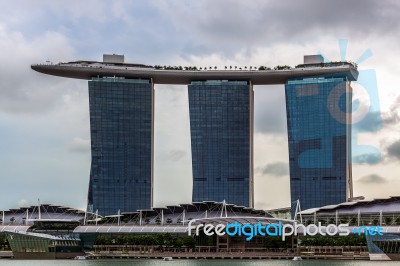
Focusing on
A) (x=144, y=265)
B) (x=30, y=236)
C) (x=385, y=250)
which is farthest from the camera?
(x=30, y=236)

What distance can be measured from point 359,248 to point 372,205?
26.1 metres

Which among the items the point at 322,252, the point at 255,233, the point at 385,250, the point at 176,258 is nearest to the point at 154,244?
the point at 176,258

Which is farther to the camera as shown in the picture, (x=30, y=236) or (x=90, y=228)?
(x=90, y=228)

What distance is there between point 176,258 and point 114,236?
883 inches

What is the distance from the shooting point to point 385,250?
16088 centimetres

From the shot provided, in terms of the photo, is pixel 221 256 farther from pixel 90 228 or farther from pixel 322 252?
pixel 90 228

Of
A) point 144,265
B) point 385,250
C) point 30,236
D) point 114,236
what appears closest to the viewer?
point 144,265

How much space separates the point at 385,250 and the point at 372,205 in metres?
39.1

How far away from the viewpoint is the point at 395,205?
196625mm

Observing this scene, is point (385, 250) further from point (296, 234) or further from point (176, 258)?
point (176, 258)

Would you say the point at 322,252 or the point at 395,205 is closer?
the point at 322,252

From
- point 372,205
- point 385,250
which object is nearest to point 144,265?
point 385,250

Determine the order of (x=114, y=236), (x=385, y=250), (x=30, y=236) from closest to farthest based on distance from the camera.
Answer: (x=385, y=250) < (x=30, y=236) < (x=114, y=236)

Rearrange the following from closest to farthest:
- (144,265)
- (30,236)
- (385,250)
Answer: (144,265) < (385,250) < (30,236)
